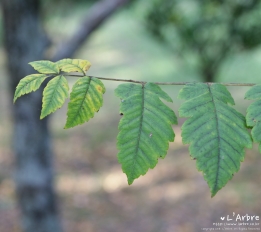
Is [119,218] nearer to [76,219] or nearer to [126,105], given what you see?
[76,219]

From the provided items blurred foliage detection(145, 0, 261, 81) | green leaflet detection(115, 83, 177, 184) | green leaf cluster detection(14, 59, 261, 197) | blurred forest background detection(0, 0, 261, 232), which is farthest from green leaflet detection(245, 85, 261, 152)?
blurred foliage detection(145, 0, 261, 81)

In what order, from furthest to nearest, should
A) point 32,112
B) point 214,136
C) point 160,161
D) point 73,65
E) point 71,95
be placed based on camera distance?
1. point 160,161
2. point 32,112
3. point 73,65
4. point 71,95
5. point 214,136

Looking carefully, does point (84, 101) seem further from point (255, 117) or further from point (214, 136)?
point (255, 117)

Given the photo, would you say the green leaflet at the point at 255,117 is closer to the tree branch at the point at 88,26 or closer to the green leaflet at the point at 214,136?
the green leaflet at the point at 214,136

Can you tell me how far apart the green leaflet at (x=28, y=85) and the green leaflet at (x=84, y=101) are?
5.3 inches

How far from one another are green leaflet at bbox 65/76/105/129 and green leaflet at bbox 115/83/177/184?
3.4 inches

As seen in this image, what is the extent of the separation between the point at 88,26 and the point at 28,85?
242cm

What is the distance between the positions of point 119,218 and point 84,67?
4296 mm

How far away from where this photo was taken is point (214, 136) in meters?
1.08

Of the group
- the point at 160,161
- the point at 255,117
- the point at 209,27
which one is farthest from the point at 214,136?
the point at 209,27

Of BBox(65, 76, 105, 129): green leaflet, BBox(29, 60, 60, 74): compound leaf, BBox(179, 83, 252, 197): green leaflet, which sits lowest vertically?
BBox(179, 83, 252, 197): green leaflet

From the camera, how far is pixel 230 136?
3.56 ft

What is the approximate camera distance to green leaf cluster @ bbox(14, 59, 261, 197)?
1058mm

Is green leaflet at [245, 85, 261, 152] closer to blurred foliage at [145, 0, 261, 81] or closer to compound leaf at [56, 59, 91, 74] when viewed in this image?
compound leaf at [56, 59, 91, 74]
